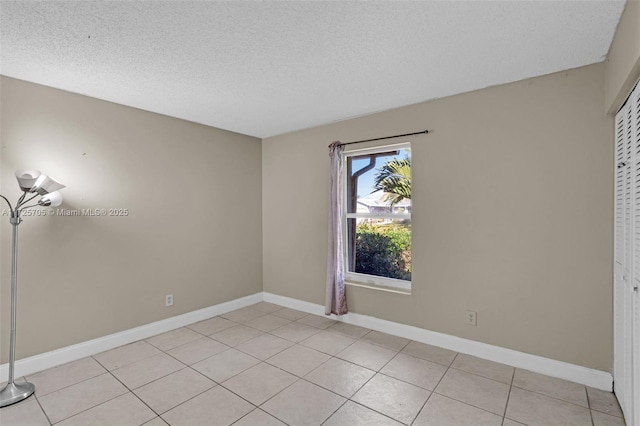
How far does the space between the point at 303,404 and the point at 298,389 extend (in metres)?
0.18

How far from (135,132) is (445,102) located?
315 cm

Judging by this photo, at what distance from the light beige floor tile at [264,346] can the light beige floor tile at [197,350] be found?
21cm

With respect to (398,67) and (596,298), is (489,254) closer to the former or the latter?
(596,298)

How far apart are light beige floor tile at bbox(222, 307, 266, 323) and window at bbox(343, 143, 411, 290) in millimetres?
1292

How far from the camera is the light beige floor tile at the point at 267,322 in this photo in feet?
11.7

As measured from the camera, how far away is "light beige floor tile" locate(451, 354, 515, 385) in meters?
2.46

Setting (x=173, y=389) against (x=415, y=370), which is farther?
(x=415, y=370)

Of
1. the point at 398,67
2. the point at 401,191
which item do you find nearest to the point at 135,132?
the point at 398,67

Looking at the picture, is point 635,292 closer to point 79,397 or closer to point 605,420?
Answer: point 605,420

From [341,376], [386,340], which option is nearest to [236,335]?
[341,376]

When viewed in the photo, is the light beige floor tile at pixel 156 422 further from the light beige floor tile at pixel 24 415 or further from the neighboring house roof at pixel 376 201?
the neighboring house roof at pixel 376 201

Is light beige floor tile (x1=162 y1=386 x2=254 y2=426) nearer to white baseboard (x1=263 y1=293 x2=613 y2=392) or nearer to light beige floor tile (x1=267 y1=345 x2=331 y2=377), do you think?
light beige floor tile (x1=267 y1=345 x2=331 y2=377)

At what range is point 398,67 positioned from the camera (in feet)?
7.73

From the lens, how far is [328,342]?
315 cm
